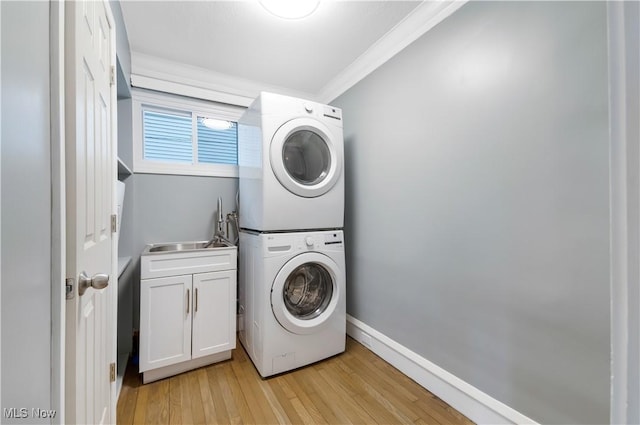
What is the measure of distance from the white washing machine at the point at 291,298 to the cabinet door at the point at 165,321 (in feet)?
1.38

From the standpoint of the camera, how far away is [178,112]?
2291mm

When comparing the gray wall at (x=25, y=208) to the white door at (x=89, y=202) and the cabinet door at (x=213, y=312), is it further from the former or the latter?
the cabinet door at (x=213, y=312)

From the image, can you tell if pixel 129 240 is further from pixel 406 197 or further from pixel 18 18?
pixel 406 197

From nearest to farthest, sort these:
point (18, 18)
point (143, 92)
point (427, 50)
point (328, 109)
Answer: point (18, 18) → point (427, 50) → point (328, 109) → point (143, 92)

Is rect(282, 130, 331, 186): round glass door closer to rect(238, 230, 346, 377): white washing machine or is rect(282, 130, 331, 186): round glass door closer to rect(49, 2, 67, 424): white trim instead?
rect(238, 230, 346, 377): white washing machine

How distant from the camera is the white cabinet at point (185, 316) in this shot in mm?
1609

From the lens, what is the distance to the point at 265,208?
1.70 metres

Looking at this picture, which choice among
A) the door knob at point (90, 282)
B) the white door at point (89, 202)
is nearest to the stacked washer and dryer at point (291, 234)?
the white door at point (89, 202)

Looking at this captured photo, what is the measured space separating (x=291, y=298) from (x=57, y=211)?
1.52m

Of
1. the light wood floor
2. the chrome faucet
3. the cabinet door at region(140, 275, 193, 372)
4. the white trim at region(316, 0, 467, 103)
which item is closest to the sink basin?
the chrome faucet

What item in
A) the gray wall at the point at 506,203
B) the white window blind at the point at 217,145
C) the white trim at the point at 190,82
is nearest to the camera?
the gray wall at the point at 506,203

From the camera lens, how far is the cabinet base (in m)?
1.64

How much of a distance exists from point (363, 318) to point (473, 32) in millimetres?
1990

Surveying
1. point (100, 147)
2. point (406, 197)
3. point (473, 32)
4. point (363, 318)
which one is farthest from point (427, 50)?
point (363, 318)
